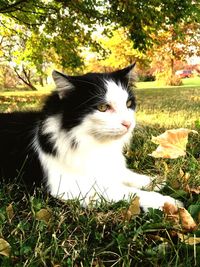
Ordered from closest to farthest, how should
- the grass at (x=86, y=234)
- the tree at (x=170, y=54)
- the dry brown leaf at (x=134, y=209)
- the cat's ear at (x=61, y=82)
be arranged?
1. the grass at (x=86, y=234)
2. the dry brown leaf at (x=134, y=209)
3. the cat's ear at (x=61, y=82)
4. the tree at (x=170, y=54)

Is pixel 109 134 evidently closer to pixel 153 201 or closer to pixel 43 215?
pixel 153 201

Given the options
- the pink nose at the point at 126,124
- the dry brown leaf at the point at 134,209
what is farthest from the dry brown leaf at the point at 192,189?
the pink nose at the point at 126,124

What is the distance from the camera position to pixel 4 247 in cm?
177

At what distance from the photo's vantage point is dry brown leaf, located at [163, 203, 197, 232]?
1920 mm

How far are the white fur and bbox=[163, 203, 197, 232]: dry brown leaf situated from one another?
9.6 inches

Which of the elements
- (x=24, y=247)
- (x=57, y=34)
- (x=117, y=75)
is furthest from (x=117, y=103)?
(x=57, y=34)

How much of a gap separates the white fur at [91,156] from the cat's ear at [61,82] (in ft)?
0.64

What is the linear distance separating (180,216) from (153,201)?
1.19 ft

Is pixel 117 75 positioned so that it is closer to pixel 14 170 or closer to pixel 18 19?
pixel 14 170

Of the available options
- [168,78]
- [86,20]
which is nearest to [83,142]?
[86,20]

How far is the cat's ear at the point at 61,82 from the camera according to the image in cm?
239

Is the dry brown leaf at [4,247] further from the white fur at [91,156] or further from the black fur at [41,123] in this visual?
the black fur at [41,123]

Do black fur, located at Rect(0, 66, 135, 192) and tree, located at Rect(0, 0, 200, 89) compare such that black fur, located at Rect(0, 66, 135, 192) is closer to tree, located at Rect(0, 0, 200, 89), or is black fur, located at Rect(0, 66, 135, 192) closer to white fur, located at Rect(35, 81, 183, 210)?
white fur, located at Rect(35, 81, 183, 210)

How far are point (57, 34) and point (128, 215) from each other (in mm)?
7819
